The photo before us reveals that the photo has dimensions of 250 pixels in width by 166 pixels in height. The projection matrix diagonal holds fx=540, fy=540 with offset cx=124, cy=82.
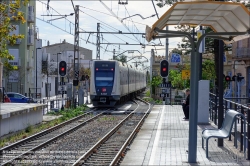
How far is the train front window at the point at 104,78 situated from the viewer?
36.9 metres

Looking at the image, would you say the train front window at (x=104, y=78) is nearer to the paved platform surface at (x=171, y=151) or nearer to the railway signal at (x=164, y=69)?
the railway signal at (x=164, y=69)

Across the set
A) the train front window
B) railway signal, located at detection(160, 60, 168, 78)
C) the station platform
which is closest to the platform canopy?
the station platform

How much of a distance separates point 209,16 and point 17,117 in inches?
418

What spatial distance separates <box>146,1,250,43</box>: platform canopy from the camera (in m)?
10.8

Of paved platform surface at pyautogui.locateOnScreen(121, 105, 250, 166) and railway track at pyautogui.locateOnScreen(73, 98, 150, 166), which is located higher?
paved platform surface at pyautogui.locateOnScreen(121, 105, 250, 166)

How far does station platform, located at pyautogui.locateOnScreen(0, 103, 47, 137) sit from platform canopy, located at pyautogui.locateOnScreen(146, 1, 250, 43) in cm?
803

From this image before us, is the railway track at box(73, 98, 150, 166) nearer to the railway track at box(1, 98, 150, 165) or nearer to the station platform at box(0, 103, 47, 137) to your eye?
the railway track at box(1, 98, 150, 165)

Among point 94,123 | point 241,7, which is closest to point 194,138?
point 241,7

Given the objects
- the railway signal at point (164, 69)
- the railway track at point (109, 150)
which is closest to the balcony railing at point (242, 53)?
the railway signal at point (164, 69)

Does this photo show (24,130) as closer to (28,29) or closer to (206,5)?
(206,5)

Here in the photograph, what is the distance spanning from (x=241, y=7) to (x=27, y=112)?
1340cm

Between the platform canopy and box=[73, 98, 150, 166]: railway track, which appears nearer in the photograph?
the platform canopy

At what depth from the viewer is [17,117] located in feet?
67.9

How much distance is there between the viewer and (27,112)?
72.7 feet
